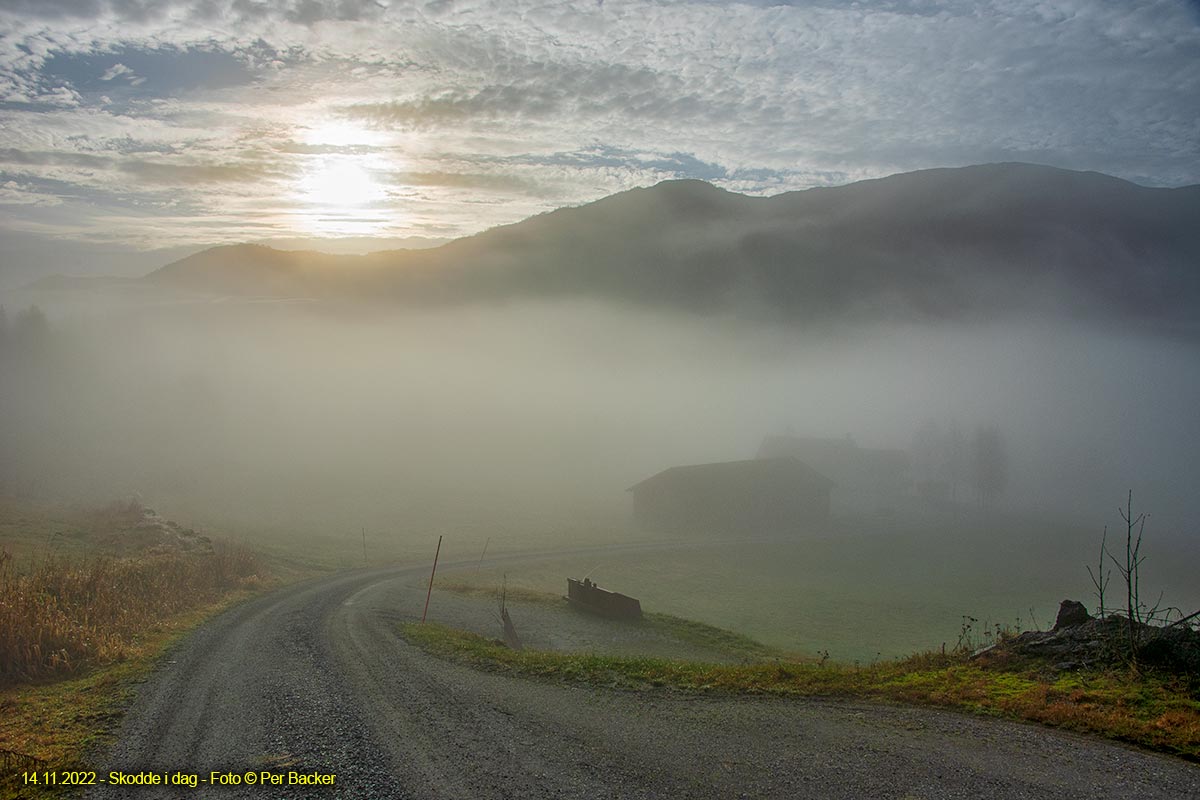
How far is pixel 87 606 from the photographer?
1970 cm

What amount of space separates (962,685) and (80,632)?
20585 mm

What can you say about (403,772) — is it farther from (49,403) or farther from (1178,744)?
(49,403)

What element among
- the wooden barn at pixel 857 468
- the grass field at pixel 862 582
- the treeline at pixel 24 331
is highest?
the treeline at pixel 24 331

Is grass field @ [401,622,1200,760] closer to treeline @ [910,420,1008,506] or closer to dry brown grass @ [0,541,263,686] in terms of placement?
dry brown grass @ [0,541,263,686]

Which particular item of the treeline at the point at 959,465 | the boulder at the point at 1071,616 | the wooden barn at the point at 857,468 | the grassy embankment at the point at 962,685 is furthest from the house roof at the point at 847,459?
the grassy embankment at the point at 962,685

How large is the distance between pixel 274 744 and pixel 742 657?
53.6 feet

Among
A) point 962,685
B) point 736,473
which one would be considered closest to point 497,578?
point 962,685

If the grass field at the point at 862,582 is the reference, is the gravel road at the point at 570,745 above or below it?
above

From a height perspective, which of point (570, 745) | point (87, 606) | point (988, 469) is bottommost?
point (988, 469)

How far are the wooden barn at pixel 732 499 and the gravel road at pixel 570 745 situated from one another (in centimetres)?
6997

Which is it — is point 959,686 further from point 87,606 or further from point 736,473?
point 736,473

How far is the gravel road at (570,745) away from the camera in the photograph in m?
8.95

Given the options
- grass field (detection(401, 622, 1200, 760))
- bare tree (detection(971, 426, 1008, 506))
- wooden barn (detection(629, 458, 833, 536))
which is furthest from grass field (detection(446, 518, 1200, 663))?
bare tree (detection(971, 426, 1008, 506))

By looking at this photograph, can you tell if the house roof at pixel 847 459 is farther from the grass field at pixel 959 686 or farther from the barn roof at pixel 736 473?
the grass field at pixel 959 686
